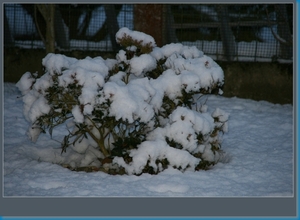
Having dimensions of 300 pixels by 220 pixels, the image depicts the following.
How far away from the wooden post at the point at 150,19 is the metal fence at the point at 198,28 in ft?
0.62

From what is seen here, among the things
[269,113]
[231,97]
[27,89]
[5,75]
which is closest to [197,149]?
[27,89]

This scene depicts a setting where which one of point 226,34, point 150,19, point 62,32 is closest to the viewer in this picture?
point 150,19

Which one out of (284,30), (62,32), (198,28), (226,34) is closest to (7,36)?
(62,32)

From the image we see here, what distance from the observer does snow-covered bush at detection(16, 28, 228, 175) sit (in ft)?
17.4

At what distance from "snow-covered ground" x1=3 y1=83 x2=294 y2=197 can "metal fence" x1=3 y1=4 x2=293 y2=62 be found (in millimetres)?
2525

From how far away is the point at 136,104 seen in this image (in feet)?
17.0

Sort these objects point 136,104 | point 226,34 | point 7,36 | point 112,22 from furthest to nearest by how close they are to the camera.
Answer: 1. point 7,36
2. point 112,22
3. point 226,34
4. point 136,104

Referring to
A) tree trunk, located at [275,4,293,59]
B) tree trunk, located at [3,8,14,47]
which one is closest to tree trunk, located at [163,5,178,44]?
tree trunk, located at [275,4,293,59]

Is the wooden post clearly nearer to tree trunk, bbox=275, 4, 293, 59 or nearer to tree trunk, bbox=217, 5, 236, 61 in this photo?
tree trunk, bbox=217, 5, 236, 61

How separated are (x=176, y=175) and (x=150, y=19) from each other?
4707 millimetres

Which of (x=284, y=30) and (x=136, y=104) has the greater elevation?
(x=284, y=30)

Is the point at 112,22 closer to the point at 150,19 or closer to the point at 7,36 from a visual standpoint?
the point at 150,19

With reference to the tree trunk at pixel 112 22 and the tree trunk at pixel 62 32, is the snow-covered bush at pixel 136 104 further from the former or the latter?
the tree trunk at pixel 62 32

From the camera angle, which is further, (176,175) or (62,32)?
(62,32)
